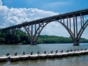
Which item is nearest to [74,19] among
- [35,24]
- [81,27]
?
[81,27]

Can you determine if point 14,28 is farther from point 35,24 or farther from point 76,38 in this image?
point 76,38

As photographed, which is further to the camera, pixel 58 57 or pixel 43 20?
pixel 43 20

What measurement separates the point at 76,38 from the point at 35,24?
27622mm

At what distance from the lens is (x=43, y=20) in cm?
8750

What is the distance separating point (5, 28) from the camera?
123312 millimetres

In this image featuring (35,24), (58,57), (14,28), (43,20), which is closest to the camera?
→ (58,57)

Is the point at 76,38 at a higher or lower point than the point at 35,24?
lower

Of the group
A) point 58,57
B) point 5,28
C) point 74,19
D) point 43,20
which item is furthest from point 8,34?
point 58,57

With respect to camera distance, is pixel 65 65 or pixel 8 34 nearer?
pixel 65 65

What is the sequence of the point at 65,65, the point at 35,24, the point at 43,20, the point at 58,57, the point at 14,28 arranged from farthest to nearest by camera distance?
the point at 14,28, the point at 35,24, the point at 43,20, the point at 58,57, the point at 65,65

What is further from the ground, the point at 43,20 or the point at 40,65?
the point at 43,20

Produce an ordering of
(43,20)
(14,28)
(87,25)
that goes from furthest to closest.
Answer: (14,28)
(43,20)
(87,25)

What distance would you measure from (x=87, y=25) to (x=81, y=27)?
2.47 m

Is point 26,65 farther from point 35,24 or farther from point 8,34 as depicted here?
→ point 8,34
